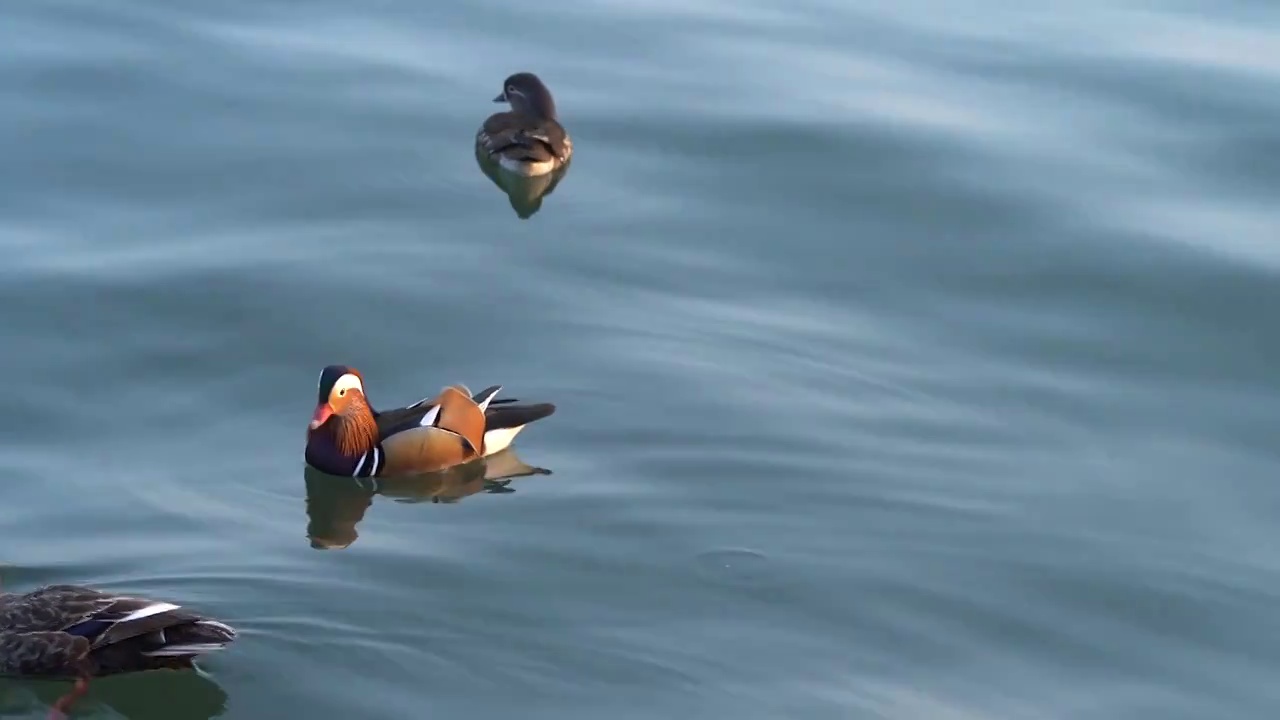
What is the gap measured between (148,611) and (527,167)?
7.55 meters

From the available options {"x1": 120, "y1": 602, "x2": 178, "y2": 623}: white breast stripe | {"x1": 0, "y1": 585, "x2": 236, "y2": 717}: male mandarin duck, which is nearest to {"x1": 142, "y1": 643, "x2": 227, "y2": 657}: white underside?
{"x1": 0, "y1": 585, "x2": 236, "y2": 717}: male mandarin duck

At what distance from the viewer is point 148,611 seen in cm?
772

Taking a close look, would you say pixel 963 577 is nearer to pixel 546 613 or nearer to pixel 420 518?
pixel 546 613

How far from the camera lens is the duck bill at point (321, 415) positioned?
1028 centimetres

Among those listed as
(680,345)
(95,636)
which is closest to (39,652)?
(95,636)

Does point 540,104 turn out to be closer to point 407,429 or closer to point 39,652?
point 407,429

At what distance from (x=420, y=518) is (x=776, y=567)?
2037 mm

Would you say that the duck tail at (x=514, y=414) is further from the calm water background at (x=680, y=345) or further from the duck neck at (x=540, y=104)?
the duck neck at (x=540, y=104)

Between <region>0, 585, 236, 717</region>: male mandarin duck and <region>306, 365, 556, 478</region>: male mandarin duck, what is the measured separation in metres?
2.49

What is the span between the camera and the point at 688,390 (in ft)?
36.3

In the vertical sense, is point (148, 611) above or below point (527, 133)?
below

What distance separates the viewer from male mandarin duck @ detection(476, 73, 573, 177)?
14.7m

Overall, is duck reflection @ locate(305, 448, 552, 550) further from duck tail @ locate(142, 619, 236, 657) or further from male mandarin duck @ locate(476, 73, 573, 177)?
male mandarin duck @ locate(476, 73, 573, 177)

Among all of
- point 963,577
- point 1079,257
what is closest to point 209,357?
point 963,577
